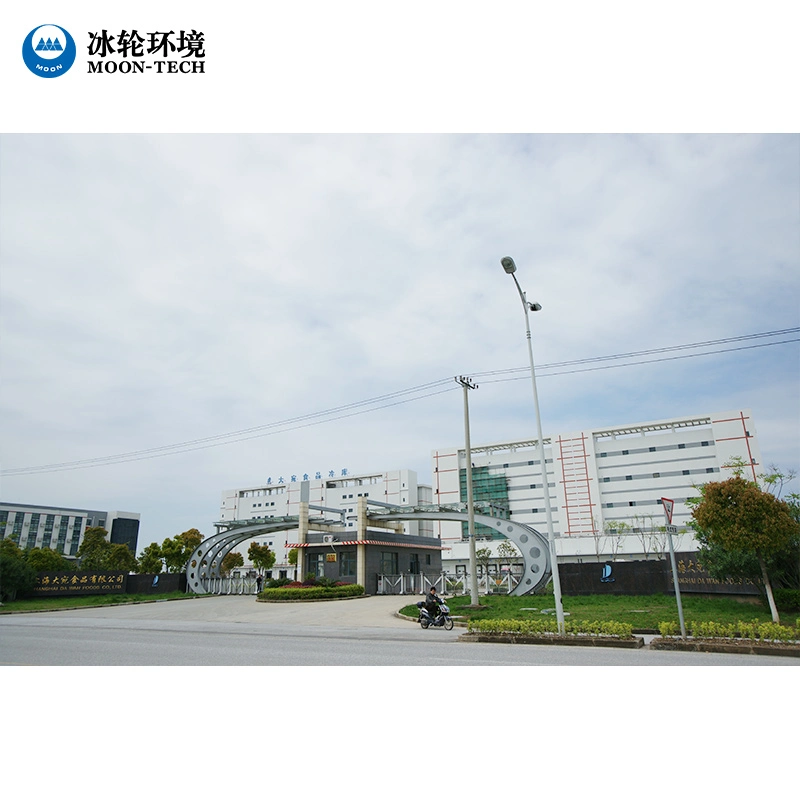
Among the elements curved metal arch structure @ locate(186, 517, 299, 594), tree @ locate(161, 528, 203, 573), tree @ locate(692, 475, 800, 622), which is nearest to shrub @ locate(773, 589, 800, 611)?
tree @ locate(692, 475, 800, 622)

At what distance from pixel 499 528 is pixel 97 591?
2463 centimetres

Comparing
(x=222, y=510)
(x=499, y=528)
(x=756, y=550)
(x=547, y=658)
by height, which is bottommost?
(x=547, y=658)

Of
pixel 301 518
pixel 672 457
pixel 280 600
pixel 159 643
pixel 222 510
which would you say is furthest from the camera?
pixel 222 510

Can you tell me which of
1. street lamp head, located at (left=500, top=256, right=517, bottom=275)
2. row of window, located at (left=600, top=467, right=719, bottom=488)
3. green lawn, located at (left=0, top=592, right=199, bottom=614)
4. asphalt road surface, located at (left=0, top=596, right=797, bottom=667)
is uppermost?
row of window, located at (left=600, top=467, right=719, bottom=488)

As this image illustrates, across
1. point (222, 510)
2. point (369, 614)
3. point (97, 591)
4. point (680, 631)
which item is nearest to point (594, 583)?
point (369, 614)

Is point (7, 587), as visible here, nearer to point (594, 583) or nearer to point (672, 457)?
A: point (594, 583)

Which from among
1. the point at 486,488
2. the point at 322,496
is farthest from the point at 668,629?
the point at 322,496

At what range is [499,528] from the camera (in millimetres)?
26359

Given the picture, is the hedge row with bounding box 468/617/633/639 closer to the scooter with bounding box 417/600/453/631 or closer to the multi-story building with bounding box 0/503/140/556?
the scooter with bounding box 417/600/453/631

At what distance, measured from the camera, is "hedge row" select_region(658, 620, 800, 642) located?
10312 mm

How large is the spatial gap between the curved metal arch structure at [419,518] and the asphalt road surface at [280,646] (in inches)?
240

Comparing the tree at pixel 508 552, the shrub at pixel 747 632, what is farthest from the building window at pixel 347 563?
the shrub at pixel 747 632

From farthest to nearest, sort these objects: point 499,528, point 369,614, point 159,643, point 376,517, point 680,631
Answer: point 376,517 < point 499,528 < point 369,614 < point 159,643 < point 680,631

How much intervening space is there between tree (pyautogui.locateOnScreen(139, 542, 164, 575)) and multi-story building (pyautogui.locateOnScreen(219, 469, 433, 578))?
26.4 meters
